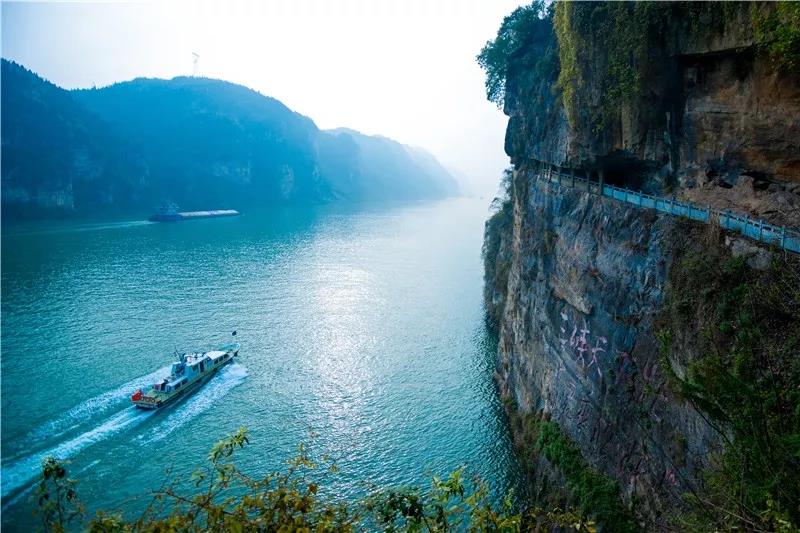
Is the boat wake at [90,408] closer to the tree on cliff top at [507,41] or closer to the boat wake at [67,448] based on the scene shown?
the boat wake at [67,448]

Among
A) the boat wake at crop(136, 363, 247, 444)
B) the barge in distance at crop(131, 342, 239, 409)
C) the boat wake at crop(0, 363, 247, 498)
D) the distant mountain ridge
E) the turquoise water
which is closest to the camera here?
the boat wake at crop(0, 363, 247, 498)

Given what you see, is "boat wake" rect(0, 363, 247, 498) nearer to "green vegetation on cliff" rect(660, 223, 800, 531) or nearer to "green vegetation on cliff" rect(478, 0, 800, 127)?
"green vegetation on cliff" rect(660, 223, 800, 531)

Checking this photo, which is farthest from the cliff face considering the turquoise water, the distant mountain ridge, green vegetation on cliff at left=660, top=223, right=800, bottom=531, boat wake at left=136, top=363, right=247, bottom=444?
the distant mountain ridge

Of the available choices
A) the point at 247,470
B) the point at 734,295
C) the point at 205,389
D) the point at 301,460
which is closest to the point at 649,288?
the point at 734,295

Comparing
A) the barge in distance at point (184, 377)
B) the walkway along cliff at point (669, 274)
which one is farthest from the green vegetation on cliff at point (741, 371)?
the barge in distance at point (184, 377)

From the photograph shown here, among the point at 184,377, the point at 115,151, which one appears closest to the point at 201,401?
the point at 184,377
